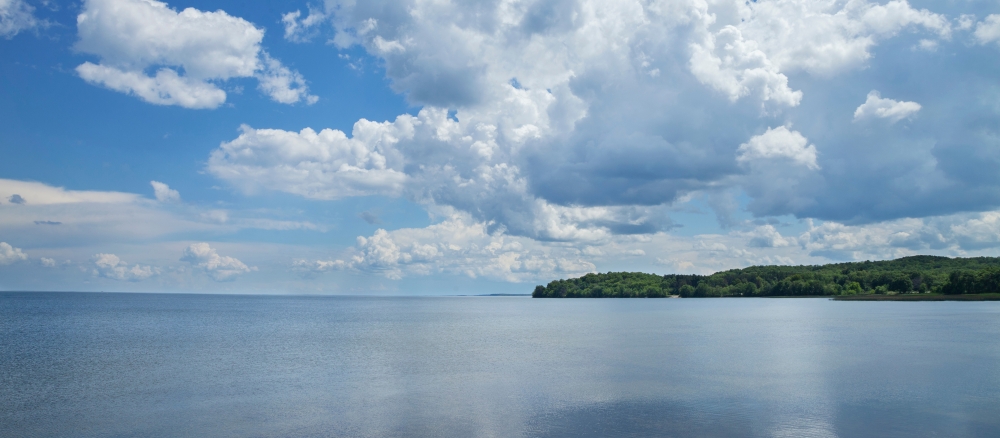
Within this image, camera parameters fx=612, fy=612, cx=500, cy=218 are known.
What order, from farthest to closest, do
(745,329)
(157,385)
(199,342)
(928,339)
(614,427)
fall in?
1. (745,329)
2. (199,342)
3. (928,339)
4. (157,385)
5. (614,427)

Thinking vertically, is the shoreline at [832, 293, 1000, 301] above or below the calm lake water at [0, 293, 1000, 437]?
above

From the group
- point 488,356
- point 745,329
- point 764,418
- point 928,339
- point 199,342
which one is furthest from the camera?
point 745,329

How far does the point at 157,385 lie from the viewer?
28.2 m

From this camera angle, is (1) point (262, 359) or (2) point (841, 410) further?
(1) point (262, 359)

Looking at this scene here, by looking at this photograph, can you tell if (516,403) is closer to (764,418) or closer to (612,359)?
(764,418)

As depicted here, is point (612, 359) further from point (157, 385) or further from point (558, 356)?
point (157, 385)

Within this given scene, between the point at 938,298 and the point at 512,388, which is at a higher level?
the point at 938,298

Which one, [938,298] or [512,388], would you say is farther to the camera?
[938,298]

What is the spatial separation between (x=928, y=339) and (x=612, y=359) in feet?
90.8

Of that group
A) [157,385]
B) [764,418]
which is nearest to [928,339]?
[764,418]

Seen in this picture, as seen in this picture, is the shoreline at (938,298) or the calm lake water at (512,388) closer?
the calm lake water at (512,388)

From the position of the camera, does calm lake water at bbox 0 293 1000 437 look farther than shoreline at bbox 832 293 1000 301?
No

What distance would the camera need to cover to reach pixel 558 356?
38531mm

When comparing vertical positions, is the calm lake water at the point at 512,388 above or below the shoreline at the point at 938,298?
below
